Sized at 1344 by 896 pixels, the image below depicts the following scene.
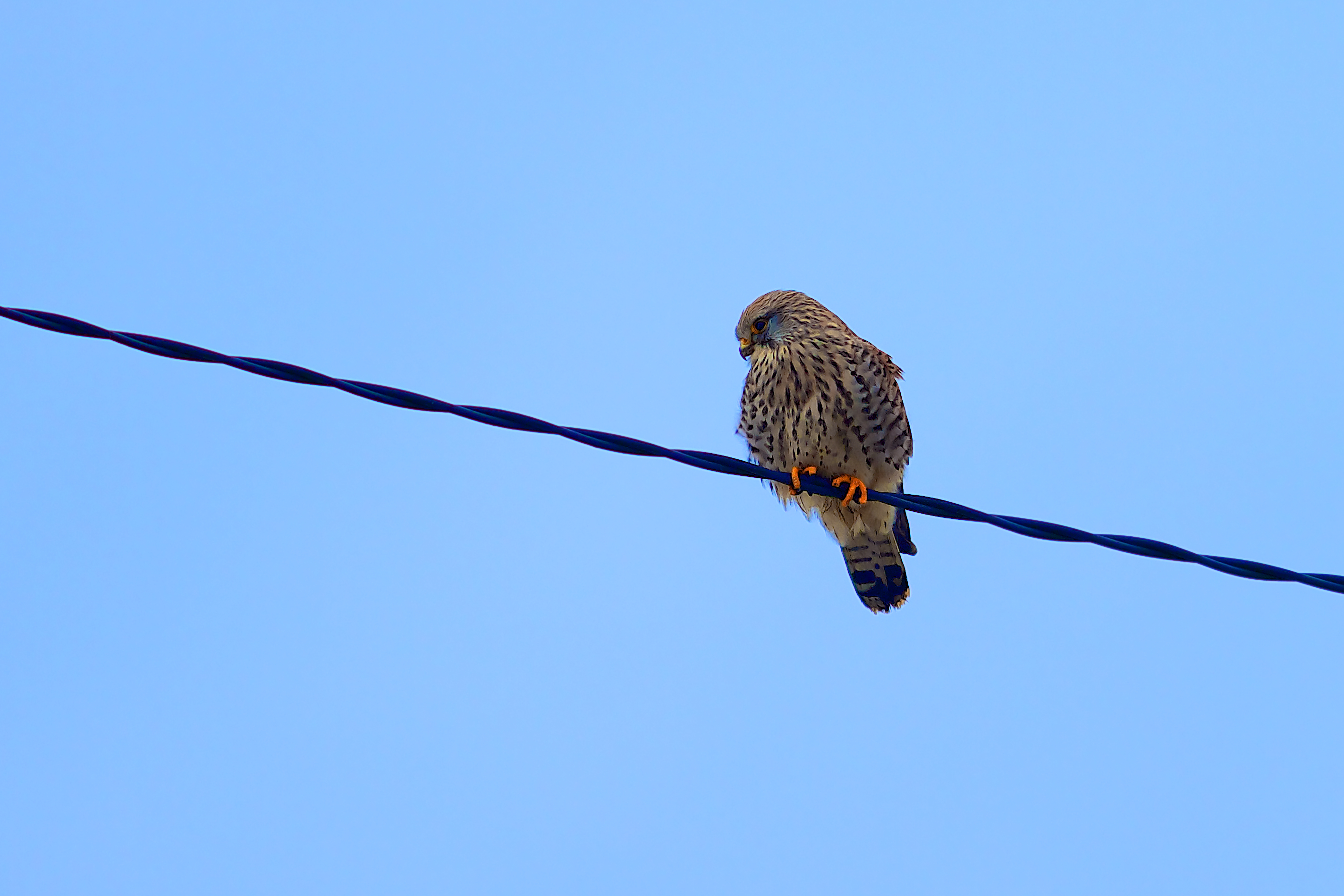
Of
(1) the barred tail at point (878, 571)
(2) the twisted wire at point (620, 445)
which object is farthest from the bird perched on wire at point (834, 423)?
(2) the twisted wire at point (620, 445)

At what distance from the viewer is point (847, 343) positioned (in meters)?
5.61

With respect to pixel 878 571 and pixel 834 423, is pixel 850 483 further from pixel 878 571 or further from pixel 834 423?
pixel 878 571

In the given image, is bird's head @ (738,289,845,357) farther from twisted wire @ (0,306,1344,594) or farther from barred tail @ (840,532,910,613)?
twisted wire @ (0,306,1344,594)

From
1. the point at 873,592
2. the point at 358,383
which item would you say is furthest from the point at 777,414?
the point at 358,383

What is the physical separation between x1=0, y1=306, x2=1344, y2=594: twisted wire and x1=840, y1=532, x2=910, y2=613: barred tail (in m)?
2.14

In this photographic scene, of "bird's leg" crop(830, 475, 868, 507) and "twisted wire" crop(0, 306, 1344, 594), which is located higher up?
"bird's leg" crop(830, 475, 868, 507)

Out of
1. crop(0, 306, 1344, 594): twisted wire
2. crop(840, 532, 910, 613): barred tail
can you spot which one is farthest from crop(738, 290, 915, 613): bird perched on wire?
crop(0, 306, 1344, 594): twisted wire

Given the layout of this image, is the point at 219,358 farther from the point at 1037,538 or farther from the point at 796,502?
the point at 796,502

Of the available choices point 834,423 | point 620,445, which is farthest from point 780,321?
point 620,445

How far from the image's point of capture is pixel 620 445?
3.22 meters

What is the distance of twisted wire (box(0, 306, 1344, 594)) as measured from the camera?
2854mm

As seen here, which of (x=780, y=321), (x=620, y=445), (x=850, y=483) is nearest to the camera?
(x=620, y=445)

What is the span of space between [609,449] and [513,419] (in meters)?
0.26

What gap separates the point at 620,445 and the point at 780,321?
279cm
